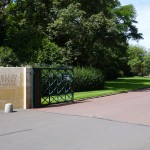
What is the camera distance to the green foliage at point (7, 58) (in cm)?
2556

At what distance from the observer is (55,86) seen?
58.2 feet

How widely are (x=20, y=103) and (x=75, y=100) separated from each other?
4432 mm

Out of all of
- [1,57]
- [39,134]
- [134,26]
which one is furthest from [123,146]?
[134,26]

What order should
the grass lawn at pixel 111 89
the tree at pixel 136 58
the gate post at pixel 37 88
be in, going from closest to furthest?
the gate post at pixel 37 88 → the grass lawn at pixel 111 89 → the tree at pixel 136 58

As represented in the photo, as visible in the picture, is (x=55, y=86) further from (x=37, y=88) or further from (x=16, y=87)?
(x=16, y=87)

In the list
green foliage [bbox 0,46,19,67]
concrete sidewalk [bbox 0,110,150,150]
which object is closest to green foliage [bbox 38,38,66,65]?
green foliage [bbox 0,46,19,67]

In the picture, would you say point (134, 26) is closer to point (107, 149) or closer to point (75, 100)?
point (75, 100)

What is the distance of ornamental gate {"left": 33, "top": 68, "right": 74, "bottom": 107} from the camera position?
16.3 m

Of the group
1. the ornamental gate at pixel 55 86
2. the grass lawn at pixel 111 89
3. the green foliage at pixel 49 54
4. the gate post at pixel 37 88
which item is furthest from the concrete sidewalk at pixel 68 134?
the green foliage at pixel 49 54

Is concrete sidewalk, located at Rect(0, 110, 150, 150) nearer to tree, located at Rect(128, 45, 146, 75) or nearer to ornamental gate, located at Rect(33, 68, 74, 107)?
ornamental gate, located at Rect(33, 68, 74, 107)

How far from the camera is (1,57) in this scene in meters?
25.5

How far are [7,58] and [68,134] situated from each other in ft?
59.5

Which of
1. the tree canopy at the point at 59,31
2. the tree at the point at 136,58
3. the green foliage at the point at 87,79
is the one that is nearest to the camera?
the green foliage at the point at 87,79

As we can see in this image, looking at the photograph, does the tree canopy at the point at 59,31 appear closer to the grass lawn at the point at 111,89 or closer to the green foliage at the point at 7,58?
the green foliage at the point at 7,58
